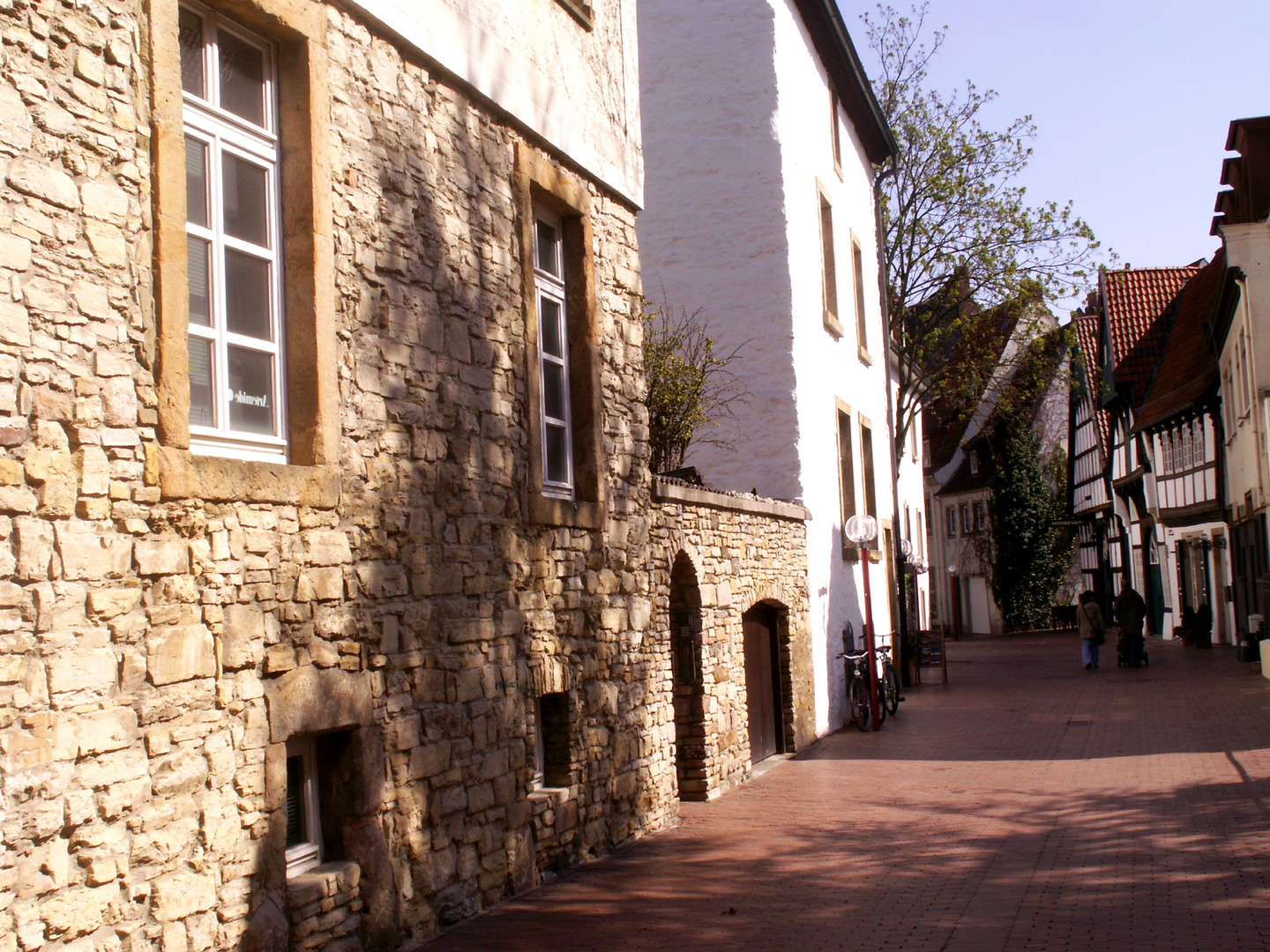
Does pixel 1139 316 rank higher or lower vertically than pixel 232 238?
higher

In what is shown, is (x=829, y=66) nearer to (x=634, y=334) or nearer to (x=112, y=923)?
(x=634, y=334)

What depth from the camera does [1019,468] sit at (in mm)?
44469

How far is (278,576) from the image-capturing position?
19.1 ft

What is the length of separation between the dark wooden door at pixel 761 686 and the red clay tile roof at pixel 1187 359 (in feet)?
56.0

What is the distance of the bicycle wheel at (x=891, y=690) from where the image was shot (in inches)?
725

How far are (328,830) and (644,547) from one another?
4.29m

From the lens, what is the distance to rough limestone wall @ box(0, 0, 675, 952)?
4559mm

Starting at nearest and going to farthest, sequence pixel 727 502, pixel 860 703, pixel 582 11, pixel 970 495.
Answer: pixel 582 11
pixel 727 502
pixel 860 703
pixel 970 495

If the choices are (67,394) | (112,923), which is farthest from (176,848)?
(67,394)

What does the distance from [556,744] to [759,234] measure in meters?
9.53

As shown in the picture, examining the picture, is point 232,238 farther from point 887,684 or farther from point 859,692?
point 887,684

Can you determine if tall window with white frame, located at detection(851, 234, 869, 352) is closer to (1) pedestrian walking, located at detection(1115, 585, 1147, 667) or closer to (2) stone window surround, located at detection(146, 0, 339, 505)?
(1) pedestrian walking, located at detection(1115, 585, 1147, 667)

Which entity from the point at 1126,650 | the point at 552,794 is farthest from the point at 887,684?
the point at 552,794

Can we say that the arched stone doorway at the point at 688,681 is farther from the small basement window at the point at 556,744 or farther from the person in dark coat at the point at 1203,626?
the person in dark coat at the point at 1203,626
